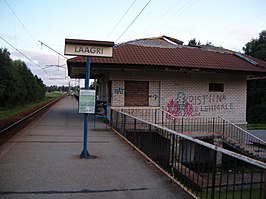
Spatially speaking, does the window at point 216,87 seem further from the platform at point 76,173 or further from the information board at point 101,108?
the platform at point 76,173

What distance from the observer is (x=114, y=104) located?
16.3 meters

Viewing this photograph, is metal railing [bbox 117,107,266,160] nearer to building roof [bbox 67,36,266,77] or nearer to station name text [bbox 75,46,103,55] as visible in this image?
building roof [bbox 67,36,266,77]

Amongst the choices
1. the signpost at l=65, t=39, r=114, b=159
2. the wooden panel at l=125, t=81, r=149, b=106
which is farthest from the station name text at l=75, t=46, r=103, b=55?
the wooden panel at l=125, t=81, r=149, b=106

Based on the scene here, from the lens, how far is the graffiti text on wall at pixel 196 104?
685 inches

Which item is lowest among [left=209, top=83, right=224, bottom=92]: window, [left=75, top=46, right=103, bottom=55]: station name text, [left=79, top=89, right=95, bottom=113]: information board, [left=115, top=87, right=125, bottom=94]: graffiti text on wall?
[left=79, top=89, right=95, bottom=113]: information board

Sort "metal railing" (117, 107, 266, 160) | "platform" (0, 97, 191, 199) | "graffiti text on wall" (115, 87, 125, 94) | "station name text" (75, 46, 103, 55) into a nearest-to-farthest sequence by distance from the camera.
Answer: "platform" (0, 97, 191, 199) < "station name text" (75, 46, 103, 55) < "metal railing" (117, 107, 266, 160) < "graffiti text on wall" (115, 87, 125, 94)

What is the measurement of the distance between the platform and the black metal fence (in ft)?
0.97

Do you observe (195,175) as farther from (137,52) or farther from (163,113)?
(137,52)

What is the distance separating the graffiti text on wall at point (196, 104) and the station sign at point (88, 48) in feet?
32.8

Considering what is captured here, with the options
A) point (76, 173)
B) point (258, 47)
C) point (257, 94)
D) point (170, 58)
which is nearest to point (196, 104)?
point (170, 58)

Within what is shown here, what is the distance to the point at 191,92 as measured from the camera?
17812 millimetres

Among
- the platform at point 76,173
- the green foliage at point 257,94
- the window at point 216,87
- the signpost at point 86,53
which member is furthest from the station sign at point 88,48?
the green foliage at point 257,94

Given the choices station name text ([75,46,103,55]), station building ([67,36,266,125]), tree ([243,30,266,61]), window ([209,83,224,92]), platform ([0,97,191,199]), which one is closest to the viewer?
platform ([0,97,191,199])

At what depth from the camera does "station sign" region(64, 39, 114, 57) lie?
7.45 meters
